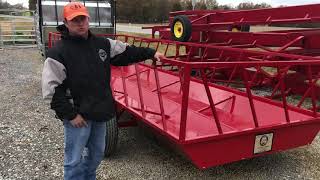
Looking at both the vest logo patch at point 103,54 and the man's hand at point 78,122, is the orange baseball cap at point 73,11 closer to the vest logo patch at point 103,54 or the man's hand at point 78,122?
the vest logo patch at point 103,54

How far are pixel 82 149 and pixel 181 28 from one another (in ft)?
21.7

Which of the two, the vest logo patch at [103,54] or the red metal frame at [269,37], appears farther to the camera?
the red metal frame at [269,37]

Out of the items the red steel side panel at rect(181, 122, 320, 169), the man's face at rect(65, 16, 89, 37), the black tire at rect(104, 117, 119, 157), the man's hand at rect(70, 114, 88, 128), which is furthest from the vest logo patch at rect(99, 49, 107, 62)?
the black tire at rect(104, 117, 119, 157)

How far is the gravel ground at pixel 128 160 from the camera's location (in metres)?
4.11

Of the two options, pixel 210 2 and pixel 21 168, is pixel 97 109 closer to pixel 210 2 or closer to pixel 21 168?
pixel 21 168

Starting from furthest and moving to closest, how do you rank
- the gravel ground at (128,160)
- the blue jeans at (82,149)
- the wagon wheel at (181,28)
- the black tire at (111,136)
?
the wagon wheel at (181,28)
the black tire at (111,136)
the gravel ground at (128,160)
the blue jeans at (82,149)

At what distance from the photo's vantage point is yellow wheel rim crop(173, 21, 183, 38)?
9.37 meters

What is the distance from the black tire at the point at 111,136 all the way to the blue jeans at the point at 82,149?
2.94 feet

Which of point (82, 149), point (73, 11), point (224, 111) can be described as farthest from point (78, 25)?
point (224, 111)

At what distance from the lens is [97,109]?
300 cm

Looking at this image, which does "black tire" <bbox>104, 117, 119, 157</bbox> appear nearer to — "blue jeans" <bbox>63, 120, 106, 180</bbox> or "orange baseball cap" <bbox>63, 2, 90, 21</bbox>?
"blue jeans" <bbox>63, 120, 106, 180</bbox>

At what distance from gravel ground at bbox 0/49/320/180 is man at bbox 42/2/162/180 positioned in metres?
1.01

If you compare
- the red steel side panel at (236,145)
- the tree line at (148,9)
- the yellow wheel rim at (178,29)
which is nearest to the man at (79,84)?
the red steel side panel at (236,145)

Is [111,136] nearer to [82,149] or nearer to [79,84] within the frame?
[82,149]
